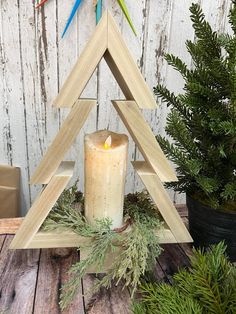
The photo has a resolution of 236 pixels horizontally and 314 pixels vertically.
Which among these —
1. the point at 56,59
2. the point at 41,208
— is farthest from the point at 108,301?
the point at 56,59

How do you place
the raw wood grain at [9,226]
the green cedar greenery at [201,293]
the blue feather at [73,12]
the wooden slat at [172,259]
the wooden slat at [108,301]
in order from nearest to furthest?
the green cedar greenery at [201,293] → the wooden slat at [108,301] → the wooden slat at [172,259] → the raw wood grain at [9,226] → the blue feather at [73,12]

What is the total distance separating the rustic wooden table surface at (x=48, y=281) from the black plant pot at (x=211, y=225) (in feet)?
0.23

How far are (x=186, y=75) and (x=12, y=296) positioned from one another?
20.9 inches

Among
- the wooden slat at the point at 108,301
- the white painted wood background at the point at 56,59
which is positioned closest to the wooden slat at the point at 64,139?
the wooden slat at the point at 108,301

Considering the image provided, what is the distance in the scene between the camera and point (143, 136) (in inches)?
20.9

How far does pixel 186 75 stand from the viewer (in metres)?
0.60

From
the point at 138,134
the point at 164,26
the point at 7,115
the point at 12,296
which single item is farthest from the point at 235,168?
the point at 7,115

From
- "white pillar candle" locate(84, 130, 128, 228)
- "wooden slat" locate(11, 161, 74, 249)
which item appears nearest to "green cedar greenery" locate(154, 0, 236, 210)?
"white pillar candle" locate(84, 130, 128, 228)

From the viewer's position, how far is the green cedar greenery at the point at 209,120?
1.82 feet

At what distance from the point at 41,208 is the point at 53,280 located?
0.14 metres

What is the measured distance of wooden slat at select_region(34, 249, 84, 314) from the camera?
50 centimetres

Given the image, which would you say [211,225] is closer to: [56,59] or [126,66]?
[126,66]

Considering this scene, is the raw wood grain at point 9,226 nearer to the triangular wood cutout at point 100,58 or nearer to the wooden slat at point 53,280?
the wooden slat at point 53,280

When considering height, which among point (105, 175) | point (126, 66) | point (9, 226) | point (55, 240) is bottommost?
point (9, 226)
